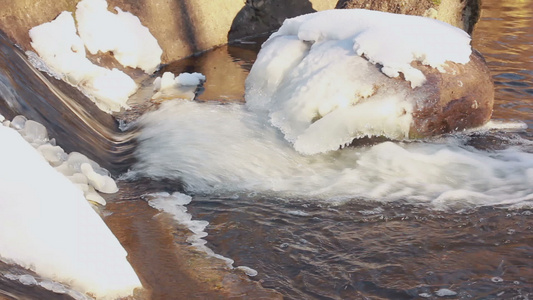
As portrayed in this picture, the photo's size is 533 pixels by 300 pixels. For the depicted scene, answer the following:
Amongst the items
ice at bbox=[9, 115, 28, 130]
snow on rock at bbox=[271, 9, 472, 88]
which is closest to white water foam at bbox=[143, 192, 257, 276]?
ice at bbox=[9, 115, 28, 130]

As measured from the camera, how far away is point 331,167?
5039 millimetres

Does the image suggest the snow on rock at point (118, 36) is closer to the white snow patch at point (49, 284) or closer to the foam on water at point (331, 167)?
the foam on water at point (331, 167)

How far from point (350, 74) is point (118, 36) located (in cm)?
347

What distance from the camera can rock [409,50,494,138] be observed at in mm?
5391

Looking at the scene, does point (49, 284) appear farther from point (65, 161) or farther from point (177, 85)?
A: point (177, 85)

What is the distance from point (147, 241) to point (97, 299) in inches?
41.6

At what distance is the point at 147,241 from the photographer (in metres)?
3.63

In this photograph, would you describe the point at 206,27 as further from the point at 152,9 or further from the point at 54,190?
the point at 54,190

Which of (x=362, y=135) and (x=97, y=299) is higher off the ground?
(x=362, y=135)

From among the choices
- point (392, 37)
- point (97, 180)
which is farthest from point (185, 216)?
point (392, 37)

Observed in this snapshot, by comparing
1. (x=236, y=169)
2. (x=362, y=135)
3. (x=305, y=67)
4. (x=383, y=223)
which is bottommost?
(x=383, y=223)

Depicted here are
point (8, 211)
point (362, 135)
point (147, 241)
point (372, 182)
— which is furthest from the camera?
point (362, 135)

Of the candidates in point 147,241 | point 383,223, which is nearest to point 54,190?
point 147,241

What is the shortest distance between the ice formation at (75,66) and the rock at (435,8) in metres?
2.90
